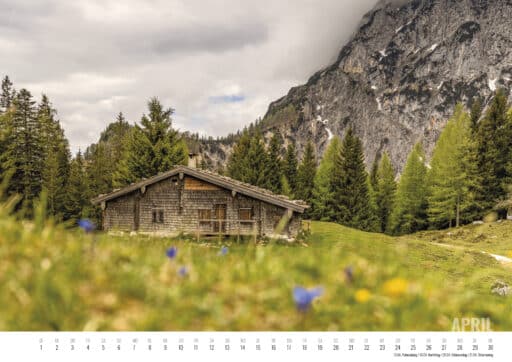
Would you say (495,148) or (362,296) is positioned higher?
(495,148)

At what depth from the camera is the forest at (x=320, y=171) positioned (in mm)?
36062

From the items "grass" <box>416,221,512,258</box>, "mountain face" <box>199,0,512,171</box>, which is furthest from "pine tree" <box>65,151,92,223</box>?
"mountain face" <box>199,0,512,171</box>

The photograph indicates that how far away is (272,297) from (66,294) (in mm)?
1130

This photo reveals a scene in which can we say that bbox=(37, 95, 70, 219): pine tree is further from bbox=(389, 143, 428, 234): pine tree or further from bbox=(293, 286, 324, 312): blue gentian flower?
bbox=(389, 143, 428, 234): pine tree

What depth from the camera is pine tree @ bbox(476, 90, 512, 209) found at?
43625mm

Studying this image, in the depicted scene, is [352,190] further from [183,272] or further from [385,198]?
[183,272]

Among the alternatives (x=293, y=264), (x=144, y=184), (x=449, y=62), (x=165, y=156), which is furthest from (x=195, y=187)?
(x=449, y=62)

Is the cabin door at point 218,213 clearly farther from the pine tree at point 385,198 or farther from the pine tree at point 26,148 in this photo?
the pine tree at point 385,198

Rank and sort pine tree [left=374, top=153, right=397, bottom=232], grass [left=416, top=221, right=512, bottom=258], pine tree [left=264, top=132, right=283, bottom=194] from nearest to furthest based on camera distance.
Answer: grass [left=416, top=221, right=512, bottom=258] → pine tree [left=264, top=132, right=283, bottom=194] → pine tree [left=374, top=153, right=397, bottom=232]

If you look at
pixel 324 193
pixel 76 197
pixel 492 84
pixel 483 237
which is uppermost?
pixel 492 84

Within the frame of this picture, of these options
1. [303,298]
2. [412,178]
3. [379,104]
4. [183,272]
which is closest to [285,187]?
[412,178]

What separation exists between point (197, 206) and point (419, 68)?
579 feet

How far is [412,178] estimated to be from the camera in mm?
50312
